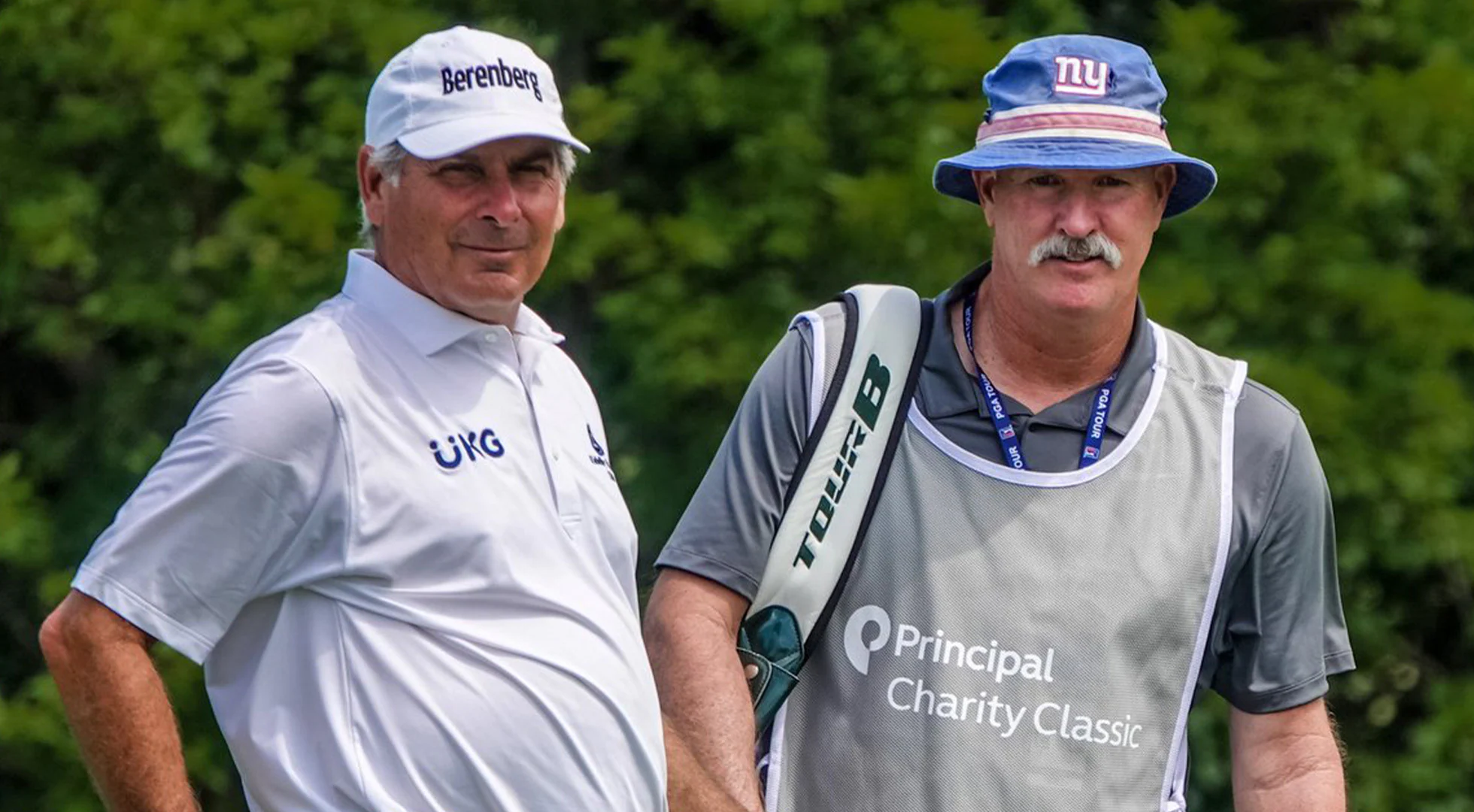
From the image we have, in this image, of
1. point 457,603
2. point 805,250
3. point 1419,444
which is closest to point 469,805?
point 457,603

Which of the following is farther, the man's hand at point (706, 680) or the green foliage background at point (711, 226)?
the green foliage background at point (711, 226)

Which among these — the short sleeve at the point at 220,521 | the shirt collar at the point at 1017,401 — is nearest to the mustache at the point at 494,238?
the short sleeve at the point at 220,521

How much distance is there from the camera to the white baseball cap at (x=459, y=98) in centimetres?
283

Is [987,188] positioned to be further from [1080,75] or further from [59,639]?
[59,639]

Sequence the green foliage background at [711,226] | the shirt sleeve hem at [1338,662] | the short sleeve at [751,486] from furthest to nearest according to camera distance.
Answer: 1. the green foliage background at [711,226]
2. the shirt sleeve hem at [1338,662]
3. the short sleeve at [751,486]

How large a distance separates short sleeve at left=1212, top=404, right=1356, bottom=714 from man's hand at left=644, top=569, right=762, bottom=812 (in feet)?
2.37

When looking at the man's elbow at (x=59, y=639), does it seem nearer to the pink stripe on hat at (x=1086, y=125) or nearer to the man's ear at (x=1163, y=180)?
the pink stripe on hat at (x=1086, y=125)

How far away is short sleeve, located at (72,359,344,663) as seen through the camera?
101 inches

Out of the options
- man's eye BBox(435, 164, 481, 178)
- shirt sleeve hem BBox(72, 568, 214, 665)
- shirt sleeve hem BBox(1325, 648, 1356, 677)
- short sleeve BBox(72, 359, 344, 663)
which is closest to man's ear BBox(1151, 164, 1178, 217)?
shirt sleeve hem BBox(1325, 648, 1356, 677)

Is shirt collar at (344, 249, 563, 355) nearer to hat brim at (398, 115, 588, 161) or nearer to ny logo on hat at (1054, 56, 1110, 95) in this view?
hat brim at (398, 115, 588, 161)

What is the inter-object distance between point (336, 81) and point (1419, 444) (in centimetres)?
311

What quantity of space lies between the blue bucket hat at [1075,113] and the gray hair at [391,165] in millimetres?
645

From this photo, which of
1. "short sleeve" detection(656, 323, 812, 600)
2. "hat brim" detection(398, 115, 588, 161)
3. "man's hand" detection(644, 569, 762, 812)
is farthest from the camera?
"short sleeve" detection(656, 323, 812, 600)

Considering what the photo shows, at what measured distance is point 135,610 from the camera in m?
2.55
